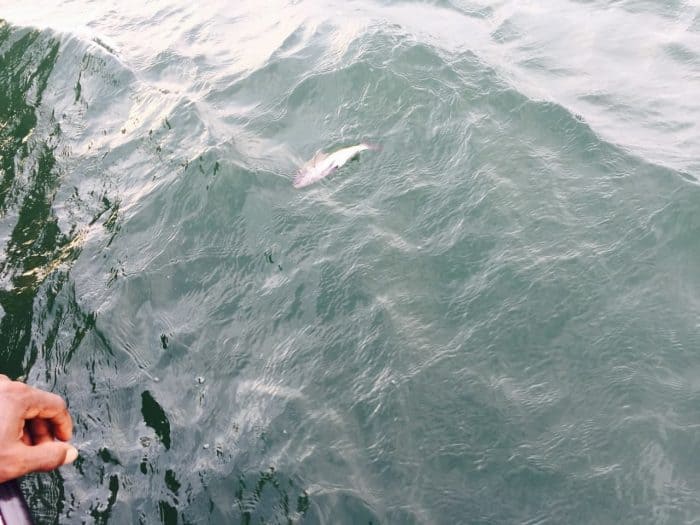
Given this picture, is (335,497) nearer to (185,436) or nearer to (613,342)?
(185,436)

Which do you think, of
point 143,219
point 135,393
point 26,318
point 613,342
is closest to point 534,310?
point 613,342

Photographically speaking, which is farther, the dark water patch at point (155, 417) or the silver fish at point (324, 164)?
the silver fish at point (324, 164)

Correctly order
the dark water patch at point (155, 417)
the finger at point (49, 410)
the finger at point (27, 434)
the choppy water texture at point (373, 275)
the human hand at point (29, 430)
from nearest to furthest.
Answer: the human hand at point (29, 430) → the finger at point (49, 410) → the finger at point (27, 434) → the choppy water texture at point (373, 275) → the dark water patch at point (155, 417)

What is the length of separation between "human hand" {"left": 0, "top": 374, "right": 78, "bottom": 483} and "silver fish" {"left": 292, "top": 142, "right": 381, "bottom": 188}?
281 centimetres

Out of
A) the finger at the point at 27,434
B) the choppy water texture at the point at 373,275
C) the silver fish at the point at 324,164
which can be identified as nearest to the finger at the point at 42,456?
the finger at the point at 27,434

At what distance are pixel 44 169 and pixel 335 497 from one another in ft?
14.3

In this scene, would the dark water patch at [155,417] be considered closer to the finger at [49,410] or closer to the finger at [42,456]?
the finger at [49,410]

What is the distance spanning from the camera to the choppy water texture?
3.34 m

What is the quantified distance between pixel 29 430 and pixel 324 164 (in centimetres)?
319

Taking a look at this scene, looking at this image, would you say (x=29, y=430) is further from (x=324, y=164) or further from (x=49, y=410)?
(x=324, y=164)

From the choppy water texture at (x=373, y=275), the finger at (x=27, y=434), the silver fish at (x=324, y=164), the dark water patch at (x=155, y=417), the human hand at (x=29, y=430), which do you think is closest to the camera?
the human hand at (x=29, y=430)

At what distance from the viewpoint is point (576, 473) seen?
3.28 metres

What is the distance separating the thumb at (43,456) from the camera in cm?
267

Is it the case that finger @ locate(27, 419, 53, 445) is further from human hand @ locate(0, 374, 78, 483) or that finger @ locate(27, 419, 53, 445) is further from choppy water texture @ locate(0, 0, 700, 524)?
choppy water texture @ locate(0, 0, 700, 524)
